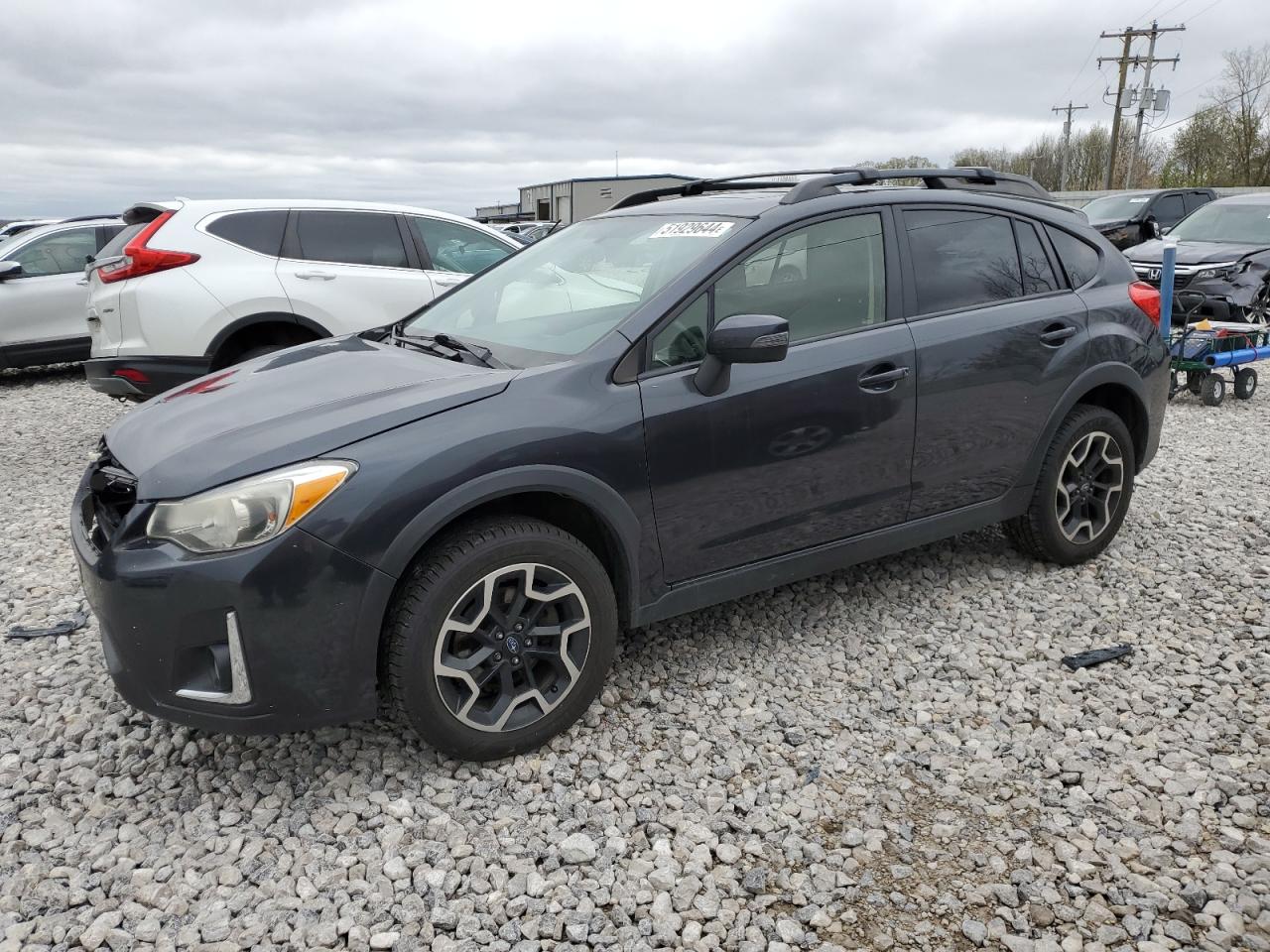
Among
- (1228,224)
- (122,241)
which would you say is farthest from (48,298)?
(1228,224)

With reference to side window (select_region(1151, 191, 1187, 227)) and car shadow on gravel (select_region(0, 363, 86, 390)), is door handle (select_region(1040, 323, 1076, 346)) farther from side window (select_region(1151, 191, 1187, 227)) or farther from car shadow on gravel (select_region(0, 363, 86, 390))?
side window (select_region(1151, 191, 1187, 227))

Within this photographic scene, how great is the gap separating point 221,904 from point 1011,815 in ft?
7.33

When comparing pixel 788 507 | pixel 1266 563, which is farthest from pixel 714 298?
pixel 1266 563

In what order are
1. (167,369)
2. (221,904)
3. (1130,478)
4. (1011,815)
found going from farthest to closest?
(167,369) → (1130,478) → (1011,815) → (221,904)

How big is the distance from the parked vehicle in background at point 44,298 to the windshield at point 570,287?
799 cm

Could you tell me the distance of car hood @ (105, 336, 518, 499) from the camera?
2.72 m

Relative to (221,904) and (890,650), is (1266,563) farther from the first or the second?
(221,904)

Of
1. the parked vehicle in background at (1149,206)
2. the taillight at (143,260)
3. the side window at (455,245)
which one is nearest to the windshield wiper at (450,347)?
the taillight at (143,260)

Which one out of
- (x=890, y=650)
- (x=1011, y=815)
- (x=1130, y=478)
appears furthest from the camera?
(x=1130, y=478)

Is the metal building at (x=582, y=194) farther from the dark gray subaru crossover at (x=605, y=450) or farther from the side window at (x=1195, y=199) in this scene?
the dark gray subaru crossover at (x=605, y=450)

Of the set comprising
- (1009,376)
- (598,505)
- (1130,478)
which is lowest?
(1130,478)

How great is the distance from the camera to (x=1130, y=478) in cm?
462

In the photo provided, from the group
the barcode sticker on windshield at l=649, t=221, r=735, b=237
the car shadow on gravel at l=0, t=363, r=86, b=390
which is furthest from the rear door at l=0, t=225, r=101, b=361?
the barcode sticker on windshield at l=649, t=221, r=735, b=237

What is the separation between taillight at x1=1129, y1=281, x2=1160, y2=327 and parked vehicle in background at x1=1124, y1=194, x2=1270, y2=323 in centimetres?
517
